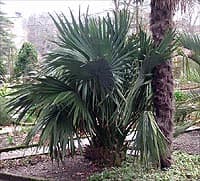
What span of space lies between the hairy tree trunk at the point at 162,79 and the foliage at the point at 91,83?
0.34ft

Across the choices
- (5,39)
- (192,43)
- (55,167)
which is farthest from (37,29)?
(192,43)

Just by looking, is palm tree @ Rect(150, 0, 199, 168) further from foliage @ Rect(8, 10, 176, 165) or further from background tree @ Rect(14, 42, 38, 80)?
background tree @ Rect(14, 42, 38, 80)

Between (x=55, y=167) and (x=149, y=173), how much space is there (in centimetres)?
137

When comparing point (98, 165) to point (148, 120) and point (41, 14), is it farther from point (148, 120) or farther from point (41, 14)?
point (41, 14)

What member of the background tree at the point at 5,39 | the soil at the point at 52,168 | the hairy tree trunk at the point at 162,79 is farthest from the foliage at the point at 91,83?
the background tree at the point at 5,39

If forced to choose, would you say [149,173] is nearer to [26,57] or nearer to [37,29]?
[26,57]

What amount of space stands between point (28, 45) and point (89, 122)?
9504 mm

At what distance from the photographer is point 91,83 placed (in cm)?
448

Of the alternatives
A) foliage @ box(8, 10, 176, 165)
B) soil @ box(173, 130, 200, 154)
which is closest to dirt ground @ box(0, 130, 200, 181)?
soil @ box(173, 130, 200, 154)

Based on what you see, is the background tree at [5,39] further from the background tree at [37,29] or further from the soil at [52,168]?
the soil at [52,168]

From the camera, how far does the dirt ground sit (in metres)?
4.95

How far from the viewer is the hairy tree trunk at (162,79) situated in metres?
4.63

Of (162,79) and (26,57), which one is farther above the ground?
(26,57)

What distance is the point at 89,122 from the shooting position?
14.6ft
